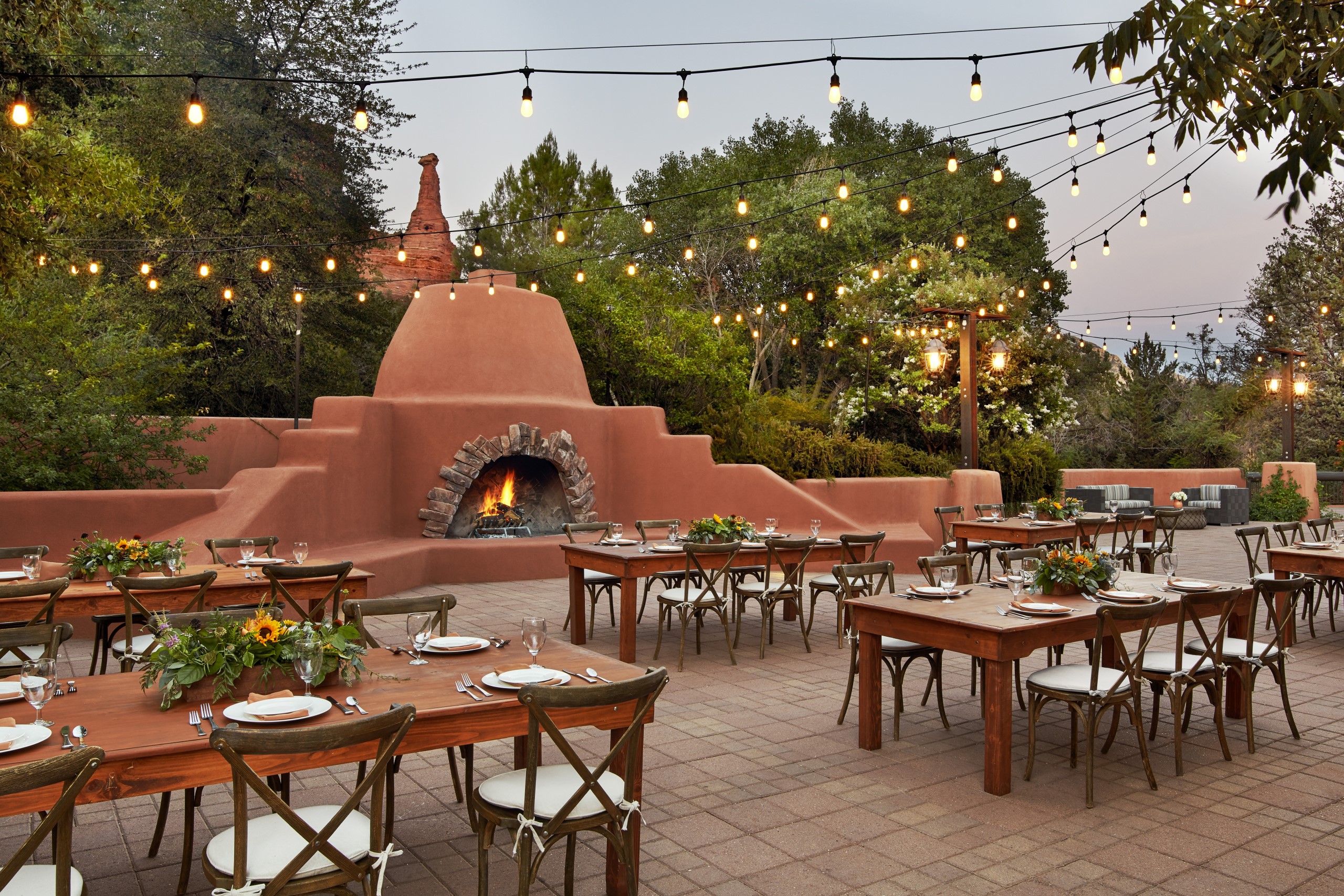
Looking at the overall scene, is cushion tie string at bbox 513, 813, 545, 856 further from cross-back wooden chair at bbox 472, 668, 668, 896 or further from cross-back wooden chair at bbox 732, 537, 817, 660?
cross-back wooden chair at bbox 732, 537, 817, 660

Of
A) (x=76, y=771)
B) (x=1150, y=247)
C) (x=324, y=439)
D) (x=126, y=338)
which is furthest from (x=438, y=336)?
(x=1150, y=247)

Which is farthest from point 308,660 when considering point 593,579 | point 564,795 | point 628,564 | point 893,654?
point 593,579

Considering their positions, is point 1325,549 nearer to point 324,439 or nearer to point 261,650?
point 261,650

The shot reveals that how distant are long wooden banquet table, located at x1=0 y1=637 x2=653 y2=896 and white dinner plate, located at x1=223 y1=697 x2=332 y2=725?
1.1 inches

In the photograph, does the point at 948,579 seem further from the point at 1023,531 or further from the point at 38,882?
the point at 1023,531

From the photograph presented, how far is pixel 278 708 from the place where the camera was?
2781 mm

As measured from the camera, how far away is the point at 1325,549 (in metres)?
7.36

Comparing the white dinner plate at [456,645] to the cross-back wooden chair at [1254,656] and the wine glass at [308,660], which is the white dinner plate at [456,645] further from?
the cross-back wooden chair at [1254,656]

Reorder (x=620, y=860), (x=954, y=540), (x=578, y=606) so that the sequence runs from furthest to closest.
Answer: (x=954, y=540) < (x=578, y=606) < (x=620, y=860)

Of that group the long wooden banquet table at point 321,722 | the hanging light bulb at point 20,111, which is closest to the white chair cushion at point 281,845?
the long wooden banquet table at point 321,722

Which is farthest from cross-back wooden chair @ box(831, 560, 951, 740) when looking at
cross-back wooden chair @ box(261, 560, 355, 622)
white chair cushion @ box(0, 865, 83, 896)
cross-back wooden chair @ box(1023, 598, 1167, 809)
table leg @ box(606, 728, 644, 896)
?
white chair cushion @ box(0, 865, 83, 896)

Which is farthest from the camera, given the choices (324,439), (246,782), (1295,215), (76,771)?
(324,439)

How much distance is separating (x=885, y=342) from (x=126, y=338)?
12.4 m

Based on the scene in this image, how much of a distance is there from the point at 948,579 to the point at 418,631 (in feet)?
9.66
